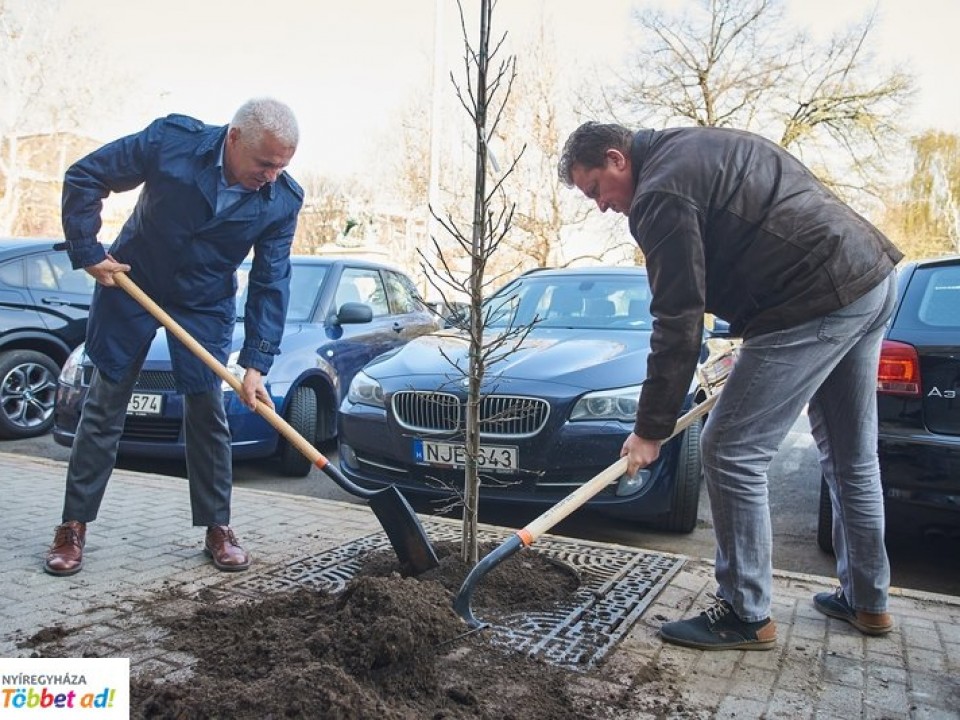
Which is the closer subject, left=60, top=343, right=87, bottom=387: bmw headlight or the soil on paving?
the soil on paving

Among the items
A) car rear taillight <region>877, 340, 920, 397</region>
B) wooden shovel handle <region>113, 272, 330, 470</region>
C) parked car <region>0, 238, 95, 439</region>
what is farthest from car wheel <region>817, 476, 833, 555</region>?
parked car <region>0, 238, 95, 439</region>

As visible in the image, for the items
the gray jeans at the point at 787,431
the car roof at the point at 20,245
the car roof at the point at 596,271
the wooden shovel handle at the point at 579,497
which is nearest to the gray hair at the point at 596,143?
the gray jeans at the point at 787,431

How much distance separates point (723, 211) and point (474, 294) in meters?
1.00

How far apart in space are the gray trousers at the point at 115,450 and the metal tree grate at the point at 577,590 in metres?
0.47

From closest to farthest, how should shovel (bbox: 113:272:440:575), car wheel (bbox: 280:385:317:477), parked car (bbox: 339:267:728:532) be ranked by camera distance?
shovel (bbox: 113:272:440:575) < parked car (bbox: 339:267:728:532) < car wheel (bbox: 280:385:317:477)

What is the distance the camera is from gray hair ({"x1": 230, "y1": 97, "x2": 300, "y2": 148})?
3.20 m

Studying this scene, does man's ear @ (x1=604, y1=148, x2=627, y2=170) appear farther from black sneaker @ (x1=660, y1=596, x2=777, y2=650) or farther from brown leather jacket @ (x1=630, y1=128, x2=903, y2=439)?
black sneaker @ (x1=660, y1=596, x2=777, y2=650)

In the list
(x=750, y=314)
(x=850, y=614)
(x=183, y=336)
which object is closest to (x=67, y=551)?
(x=183, y=336)

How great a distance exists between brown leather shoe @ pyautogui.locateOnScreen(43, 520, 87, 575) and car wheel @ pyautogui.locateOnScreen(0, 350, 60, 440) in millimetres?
4306

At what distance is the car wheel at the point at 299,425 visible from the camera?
6.03m

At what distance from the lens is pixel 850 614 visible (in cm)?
308

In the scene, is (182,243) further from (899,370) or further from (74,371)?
(899,370)

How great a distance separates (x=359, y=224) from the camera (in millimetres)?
21672

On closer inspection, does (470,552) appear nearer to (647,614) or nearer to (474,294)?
(647,614)
